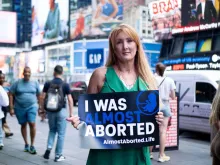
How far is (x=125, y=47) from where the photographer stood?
2.75m

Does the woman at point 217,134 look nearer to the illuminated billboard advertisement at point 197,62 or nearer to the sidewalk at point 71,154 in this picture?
the sidewalk at point 71,154

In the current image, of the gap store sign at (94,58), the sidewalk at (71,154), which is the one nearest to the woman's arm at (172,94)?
the sidewalk at (71,154)

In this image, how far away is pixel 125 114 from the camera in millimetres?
2773

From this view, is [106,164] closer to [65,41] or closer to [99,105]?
[99,105]

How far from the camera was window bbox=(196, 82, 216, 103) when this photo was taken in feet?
33.4

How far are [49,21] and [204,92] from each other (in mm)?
79665

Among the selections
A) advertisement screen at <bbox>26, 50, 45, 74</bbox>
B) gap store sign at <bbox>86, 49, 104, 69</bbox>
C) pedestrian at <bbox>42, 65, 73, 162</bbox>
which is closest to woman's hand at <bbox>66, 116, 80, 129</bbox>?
pedestrian at <bbox>42, 65, 73, 162</bbox>

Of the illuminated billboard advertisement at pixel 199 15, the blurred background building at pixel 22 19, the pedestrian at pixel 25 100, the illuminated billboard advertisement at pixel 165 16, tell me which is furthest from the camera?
the blurred background building at pixel 22 19

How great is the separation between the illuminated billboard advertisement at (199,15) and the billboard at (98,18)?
38166mm

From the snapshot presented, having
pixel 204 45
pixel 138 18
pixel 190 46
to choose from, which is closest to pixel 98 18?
pixel 138 18

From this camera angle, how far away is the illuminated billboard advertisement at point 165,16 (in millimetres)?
31547

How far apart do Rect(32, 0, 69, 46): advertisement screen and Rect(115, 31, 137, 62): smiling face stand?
78.3 m

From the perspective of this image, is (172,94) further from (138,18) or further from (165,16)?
(138,18)

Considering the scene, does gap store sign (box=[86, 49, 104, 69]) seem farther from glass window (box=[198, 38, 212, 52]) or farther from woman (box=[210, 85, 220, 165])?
glass window (box=[198, 38, 212, 52])
